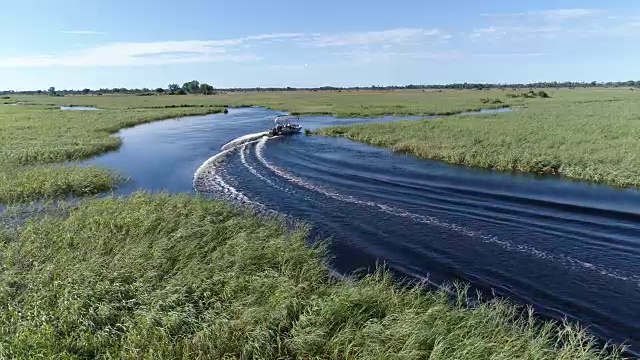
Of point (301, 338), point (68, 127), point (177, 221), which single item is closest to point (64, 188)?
point (177, 221)

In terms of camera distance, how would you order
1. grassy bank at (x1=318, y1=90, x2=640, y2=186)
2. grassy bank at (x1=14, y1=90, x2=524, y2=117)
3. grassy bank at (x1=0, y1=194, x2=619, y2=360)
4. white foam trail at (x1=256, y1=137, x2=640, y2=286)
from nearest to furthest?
grassy bank at (x1=0, y1=194, x2=619, y2=360), white foam trail at (x1=256, y1=137, x2=640, y2=286), grassy bank at (x1=318, y1=90, x2=640, y2=186), grassy bank at (x1=14, y1=90, x2=524, y2=117)

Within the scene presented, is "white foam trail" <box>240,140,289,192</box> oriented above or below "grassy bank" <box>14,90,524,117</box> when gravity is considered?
below

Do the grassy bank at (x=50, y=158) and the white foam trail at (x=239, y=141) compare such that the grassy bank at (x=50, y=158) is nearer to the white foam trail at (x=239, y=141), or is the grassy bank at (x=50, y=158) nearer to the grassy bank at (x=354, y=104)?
the white foam trail at (x=239, y=141)

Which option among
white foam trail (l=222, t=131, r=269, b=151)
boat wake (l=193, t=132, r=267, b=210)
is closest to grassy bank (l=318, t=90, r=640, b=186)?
white foam trail (l=222, t=131, r=269, b=151)

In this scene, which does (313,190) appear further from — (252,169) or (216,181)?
(252,169)

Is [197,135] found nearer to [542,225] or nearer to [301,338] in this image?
[542,225]

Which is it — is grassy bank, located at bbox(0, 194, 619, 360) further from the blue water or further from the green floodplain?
the blue water

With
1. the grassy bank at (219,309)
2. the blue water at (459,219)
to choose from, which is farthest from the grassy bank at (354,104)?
the grassy bank at (219,309)

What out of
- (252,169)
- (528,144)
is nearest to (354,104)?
(528,144)
